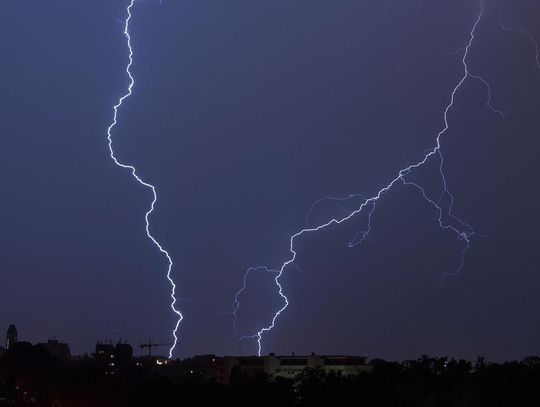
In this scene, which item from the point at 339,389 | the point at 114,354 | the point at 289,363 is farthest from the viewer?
the point at 114,354

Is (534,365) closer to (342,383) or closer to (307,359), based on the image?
(342,383)

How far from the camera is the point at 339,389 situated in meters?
37.5

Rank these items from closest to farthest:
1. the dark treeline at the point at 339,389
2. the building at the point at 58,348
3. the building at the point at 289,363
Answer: the dark treeline at the point at 339,389
the building at the point at 289,363
the building at the point at 58,348

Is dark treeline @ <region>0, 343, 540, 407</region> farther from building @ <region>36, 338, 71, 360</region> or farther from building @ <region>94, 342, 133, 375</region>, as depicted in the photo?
building @ <region>36, 338, 71, 360</region>

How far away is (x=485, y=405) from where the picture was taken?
27.1 m

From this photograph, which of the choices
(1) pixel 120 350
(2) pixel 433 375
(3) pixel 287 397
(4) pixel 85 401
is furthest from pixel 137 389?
(1) pixel 120 350

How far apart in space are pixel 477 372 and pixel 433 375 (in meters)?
1.36

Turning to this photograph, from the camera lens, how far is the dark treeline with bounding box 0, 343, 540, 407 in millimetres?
28297

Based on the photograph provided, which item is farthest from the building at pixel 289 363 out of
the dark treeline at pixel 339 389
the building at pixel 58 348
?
the building at pixel 58 348

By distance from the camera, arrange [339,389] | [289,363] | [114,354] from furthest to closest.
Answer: [114,354] < [289,363] < [339,389]

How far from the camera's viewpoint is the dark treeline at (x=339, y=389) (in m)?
28.3

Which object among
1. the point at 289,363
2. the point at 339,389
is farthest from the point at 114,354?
the point at 339,389

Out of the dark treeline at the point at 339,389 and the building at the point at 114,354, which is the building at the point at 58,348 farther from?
the dark treeline at the point at 339,389

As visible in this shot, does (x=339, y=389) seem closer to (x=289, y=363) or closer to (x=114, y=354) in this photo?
(x=289, y=363)
